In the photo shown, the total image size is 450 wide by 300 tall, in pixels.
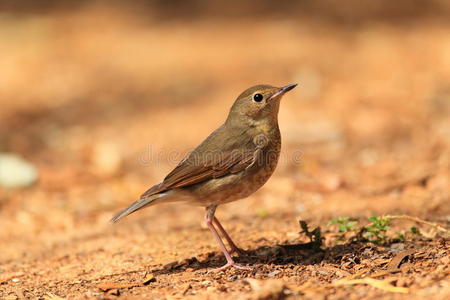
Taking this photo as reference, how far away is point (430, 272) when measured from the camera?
421cm

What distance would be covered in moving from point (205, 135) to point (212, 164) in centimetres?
393

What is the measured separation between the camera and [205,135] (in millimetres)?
9242

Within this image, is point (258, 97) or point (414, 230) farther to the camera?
point (258, 97)

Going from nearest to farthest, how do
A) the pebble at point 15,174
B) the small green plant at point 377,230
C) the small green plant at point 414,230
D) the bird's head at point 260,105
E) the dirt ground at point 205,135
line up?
the dirt ground at point 205,135
the small green plant at point 377,230
the small green plant at point 414,230
the bird's head at point 260,105
the pebble at point 15,174

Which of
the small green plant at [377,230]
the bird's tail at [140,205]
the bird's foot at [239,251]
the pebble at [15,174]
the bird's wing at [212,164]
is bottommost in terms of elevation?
the small green plant at [377,230]

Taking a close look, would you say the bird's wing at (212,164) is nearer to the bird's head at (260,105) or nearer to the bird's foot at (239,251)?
the bird's head at (260,105)

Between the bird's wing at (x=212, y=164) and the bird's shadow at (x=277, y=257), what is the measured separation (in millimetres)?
654

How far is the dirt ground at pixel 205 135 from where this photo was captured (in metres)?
4.78

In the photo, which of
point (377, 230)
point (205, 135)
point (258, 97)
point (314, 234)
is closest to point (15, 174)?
point (205, 135)

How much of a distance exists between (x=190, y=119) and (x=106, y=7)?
7.81 metres

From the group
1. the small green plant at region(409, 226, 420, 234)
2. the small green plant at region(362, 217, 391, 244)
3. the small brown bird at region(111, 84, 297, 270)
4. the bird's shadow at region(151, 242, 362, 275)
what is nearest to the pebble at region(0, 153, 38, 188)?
the small brown bird at region(111, 84, 297, 270)

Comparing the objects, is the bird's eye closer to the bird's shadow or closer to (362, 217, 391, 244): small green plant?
the bird's shadow

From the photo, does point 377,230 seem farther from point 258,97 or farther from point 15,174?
point 15,174

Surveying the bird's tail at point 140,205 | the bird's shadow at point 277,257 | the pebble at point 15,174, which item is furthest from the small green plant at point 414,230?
the pebble at point 15,174
